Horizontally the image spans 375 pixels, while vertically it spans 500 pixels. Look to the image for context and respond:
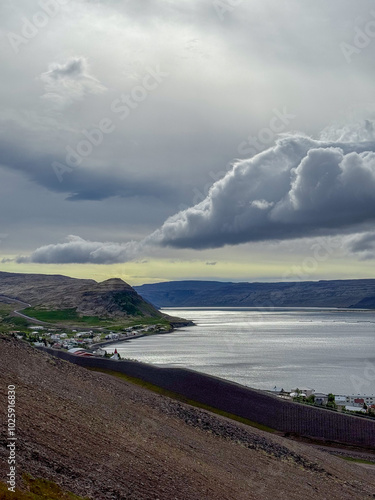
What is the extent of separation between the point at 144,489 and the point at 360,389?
202 feet

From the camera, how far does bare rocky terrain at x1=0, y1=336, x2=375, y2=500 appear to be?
1812 cm

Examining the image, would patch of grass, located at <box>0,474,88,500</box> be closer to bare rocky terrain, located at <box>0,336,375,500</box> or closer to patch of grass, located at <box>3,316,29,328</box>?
bare rocky terrain, located at <box>0,336,375,500</box>

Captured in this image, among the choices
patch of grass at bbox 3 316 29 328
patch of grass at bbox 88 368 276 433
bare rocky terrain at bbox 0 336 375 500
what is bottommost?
patch of grass at bbox 3 316 29 328

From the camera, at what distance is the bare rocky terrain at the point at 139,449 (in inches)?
714

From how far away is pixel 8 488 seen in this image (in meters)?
13.8

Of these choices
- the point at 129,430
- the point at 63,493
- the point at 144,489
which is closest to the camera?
the point at 63,493

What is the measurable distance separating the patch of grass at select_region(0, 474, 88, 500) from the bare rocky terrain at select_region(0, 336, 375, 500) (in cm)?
41

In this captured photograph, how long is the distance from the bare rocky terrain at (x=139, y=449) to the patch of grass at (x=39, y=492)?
0.41 m

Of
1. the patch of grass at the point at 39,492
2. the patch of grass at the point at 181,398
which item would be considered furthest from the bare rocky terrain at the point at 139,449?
the patch of grass at the point at 181,398

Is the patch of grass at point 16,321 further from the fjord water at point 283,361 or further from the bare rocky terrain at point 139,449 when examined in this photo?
the bare rocky terrain at point 139,449

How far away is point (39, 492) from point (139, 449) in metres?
7.35

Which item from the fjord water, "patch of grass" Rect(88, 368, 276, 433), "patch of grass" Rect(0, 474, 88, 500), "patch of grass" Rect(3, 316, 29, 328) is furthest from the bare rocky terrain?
"patch of grass" Rect(3, 316, 29, 328)

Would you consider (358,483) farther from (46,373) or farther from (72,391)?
A: (46,373)

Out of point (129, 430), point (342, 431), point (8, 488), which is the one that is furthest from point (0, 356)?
point (342, 431)
